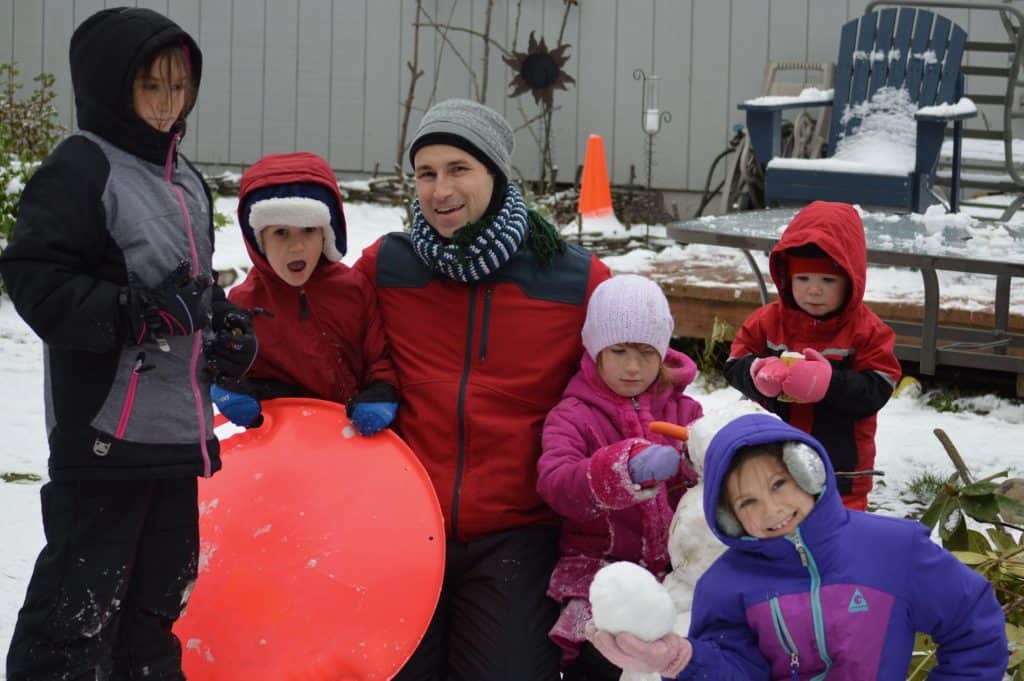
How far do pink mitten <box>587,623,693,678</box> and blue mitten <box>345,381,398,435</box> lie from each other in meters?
0.95

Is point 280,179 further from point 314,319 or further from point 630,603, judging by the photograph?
point 630,603

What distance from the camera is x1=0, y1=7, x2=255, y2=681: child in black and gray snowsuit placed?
244 centimetres

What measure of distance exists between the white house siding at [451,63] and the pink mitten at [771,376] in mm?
5648

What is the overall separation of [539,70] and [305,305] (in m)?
6.04

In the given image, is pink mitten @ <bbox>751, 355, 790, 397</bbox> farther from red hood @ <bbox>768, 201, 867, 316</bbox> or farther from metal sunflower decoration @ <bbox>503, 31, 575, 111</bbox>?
metal sunflower decoration @ <bbox>503, 31, 575, 111</bbox>

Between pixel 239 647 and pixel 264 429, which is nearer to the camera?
pixel 239 647

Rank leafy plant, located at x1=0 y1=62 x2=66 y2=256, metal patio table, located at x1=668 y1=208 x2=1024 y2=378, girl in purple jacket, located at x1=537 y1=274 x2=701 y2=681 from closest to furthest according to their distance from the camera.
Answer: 1. girl in purple jacket, located at x1=537 y1=274 x2=701 y2=681
2. metal patio table, located at x1=668 y1=208 x2=1024 y2=378
3. leafy plant, located at x1=0 y1=62 x2=66 y2=256

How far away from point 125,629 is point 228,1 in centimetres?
789

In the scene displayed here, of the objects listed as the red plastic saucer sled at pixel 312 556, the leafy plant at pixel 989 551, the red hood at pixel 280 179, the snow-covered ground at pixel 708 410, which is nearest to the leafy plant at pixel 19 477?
the snow-covered ground at pixel 708 410

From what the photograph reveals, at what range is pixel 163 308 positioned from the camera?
247cm

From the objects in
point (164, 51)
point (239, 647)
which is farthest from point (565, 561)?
point (164, 51)

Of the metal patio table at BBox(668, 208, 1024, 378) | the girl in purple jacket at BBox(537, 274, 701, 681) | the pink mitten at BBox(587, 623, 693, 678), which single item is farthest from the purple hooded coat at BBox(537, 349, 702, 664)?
the metal patio table at BBox(668, 208, 1024, 378)

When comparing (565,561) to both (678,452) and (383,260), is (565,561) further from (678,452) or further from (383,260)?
(383,260)

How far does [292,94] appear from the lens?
9.85m
